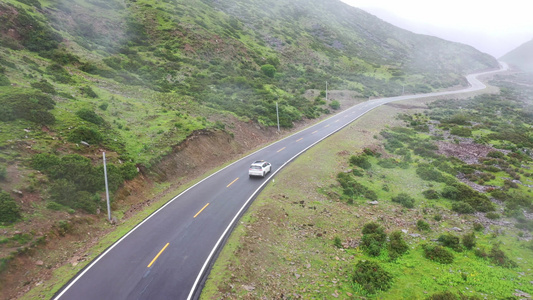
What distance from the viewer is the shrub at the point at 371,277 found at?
1477 cm

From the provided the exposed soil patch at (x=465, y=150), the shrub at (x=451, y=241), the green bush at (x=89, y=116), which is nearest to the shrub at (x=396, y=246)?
the shrub at (x=451, y=241)

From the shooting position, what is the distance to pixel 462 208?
24.5m

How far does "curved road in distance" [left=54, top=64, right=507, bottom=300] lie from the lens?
1363 centimetres

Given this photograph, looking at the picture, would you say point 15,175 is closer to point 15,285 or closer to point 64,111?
point 15,285

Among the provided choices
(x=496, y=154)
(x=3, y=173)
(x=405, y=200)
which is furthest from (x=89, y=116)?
(x=496, y=154)

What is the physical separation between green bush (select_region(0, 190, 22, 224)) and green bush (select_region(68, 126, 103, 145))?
8.69 meters

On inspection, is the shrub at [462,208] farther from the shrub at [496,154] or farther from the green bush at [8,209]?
the green bush at [8,209]

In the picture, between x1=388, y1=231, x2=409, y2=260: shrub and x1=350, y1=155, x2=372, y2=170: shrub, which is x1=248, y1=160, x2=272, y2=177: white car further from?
x1=388, y1=231, x2=409, y2=260: shrub

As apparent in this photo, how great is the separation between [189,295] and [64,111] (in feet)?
77.7

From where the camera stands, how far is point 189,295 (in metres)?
13.3

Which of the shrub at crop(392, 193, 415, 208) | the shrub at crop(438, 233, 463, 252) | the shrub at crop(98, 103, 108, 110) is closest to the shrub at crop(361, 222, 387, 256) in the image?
the shrub at crop(438, 233, 463, 252)

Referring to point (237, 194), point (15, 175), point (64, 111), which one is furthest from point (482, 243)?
point (64, 111)

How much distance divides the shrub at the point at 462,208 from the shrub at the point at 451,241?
21.6 ft

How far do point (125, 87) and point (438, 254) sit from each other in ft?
139
